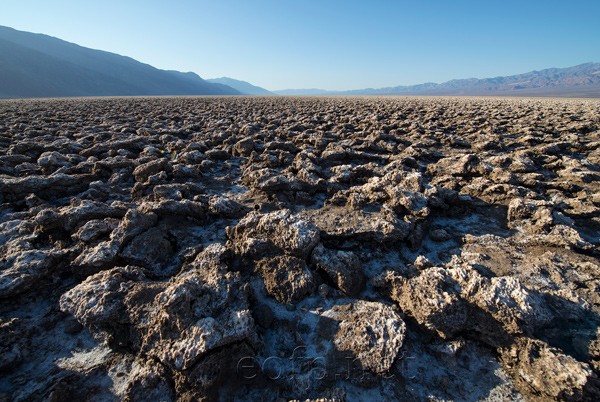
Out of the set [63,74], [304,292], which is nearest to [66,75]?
[63,74]

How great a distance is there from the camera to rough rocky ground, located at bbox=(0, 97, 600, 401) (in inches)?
52.2

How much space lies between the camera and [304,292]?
1800 mm

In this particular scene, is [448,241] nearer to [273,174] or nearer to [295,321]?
[295,321]

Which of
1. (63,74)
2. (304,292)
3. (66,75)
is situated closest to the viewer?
(304,292)

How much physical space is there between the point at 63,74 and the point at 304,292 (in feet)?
330

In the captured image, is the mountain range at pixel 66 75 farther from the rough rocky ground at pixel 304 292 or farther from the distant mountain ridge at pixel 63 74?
the rough rocky ground at pixel 304 292

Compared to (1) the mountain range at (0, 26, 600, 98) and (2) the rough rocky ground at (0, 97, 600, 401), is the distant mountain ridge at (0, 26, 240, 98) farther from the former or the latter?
(2) the rough rocky ground at (0, 97, 600, 401)

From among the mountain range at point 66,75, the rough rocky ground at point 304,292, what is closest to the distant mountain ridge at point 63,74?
the mountain range at point 66,75

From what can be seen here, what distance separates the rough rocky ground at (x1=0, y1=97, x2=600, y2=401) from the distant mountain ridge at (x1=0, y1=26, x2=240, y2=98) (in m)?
77.3

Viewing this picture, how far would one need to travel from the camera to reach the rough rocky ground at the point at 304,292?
52.2 inches

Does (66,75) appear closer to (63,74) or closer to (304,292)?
(63,74)

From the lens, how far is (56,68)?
7031cm

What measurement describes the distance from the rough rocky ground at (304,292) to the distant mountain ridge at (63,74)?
3042 inches

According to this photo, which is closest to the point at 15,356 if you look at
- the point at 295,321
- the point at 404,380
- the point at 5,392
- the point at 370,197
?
the point at 5,392
